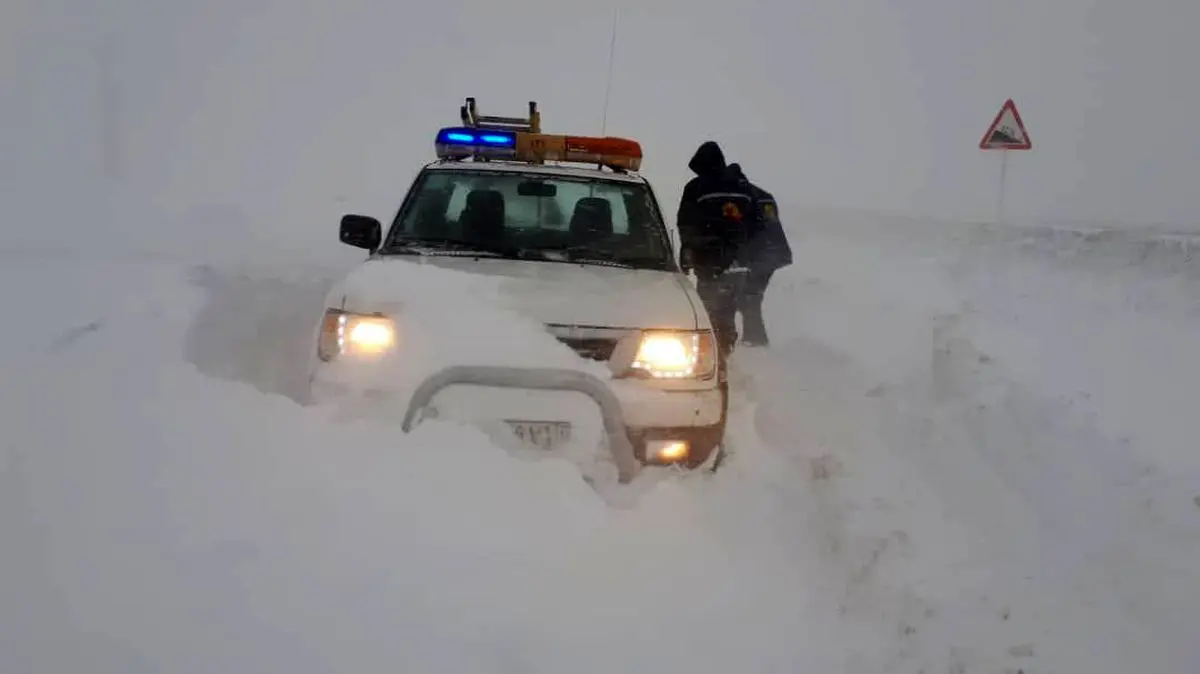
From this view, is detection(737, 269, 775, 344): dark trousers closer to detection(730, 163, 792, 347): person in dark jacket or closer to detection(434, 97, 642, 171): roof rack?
detection(730, 163, 792, 347): person in dark jacket

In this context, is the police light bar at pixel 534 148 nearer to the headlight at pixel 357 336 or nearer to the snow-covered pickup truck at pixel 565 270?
the snow-covered pickup truck at pixel 565 270

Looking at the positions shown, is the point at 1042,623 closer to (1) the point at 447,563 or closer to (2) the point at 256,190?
(1) the point at 447,563

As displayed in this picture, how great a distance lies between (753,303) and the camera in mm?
8617

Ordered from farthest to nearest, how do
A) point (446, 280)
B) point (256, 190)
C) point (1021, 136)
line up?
point (256, 190) → point (1021, 136) → point (446, 280)

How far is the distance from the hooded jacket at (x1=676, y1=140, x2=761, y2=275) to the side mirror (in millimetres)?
2657

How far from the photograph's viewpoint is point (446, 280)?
4.56 metres

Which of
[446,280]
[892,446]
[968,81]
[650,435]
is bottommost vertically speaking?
[892,446]

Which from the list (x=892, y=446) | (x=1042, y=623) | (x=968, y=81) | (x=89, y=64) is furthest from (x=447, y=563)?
(x=968, y=81)

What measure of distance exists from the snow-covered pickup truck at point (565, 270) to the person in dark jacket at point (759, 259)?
2164 mm

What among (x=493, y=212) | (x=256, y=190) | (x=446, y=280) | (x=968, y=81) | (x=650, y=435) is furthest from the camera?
(x=968, y=81)

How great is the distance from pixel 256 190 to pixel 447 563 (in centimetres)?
2260

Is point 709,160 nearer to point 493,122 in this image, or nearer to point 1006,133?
point 493,122

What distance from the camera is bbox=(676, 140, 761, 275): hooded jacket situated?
7754 millimetres

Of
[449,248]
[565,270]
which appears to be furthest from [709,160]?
[565,270]
